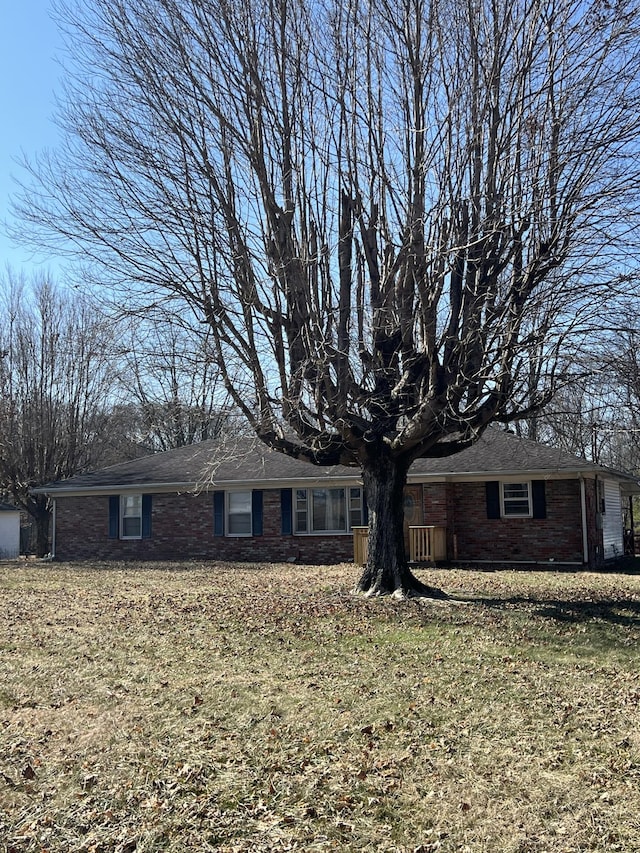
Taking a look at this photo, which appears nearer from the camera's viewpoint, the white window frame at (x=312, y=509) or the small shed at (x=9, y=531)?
the white window frame at (x=312, y=509)

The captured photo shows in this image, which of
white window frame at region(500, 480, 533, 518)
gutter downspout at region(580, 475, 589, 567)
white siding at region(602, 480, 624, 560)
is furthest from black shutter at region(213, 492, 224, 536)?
white siding at region(602, 480, 624, 560)

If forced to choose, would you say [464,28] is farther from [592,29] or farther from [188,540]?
[188,540]

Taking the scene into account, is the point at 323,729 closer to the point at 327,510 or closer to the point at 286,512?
the point at 327,510

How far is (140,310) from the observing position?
39.1ft

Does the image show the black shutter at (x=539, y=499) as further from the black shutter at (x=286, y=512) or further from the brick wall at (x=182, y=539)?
the black shutter at (x=286, y=512)

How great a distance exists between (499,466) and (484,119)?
39.4 ft

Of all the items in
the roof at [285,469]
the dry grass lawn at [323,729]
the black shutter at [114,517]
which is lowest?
the dry grass lawn at [323,729]

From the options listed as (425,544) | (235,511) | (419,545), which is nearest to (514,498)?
(425,544)

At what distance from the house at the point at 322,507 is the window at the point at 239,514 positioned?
0.11 ft

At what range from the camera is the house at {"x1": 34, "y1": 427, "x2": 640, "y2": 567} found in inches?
826

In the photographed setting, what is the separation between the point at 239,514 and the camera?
2475cm

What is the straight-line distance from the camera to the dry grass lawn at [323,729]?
5.15 m

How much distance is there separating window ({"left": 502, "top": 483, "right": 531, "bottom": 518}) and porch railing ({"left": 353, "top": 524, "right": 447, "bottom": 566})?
1.96 meters

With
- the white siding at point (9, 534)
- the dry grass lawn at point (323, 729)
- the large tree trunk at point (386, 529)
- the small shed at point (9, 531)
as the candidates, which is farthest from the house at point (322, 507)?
the dry grass lawn at point (323, 729)
